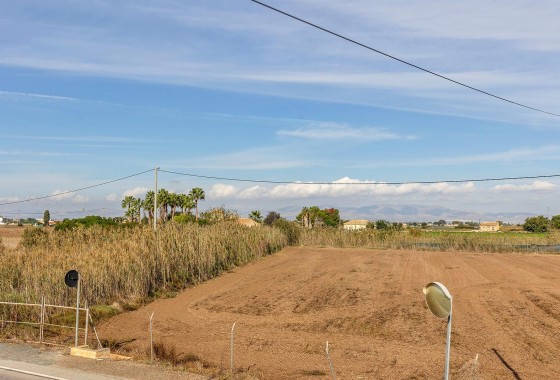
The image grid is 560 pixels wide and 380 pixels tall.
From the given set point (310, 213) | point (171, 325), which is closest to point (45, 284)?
point (171, 325)

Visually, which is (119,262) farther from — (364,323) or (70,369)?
(70,369)

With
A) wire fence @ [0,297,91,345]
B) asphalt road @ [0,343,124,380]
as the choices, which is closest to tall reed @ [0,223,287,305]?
wire fence @ [0,297,91,345]

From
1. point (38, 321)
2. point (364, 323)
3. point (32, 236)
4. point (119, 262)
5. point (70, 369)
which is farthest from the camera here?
point (32, 236)

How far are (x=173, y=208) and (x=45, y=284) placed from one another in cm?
5548

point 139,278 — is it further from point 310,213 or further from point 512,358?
point 310,213

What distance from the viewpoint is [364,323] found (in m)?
23.5

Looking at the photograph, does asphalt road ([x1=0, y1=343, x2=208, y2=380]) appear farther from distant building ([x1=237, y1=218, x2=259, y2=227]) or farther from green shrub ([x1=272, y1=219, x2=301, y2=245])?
green shrub ([x1=272, y1=219, x2=301, y2=245])

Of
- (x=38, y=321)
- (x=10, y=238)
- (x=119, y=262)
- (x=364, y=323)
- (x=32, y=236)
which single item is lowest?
(x=38, y=321)

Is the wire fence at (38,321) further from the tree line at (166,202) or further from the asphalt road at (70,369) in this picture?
the tree line at (166,202)

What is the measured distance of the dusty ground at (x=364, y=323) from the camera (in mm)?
17938

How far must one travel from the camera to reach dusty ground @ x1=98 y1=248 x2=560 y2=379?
706 inches

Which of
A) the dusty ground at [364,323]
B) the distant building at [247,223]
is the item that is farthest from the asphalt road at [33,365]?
the distant building at [247,223]

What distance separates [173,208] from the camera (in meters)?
80.4

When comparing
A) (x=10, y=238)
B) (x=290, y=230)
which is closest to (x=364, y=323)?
(x=290, y=230)
